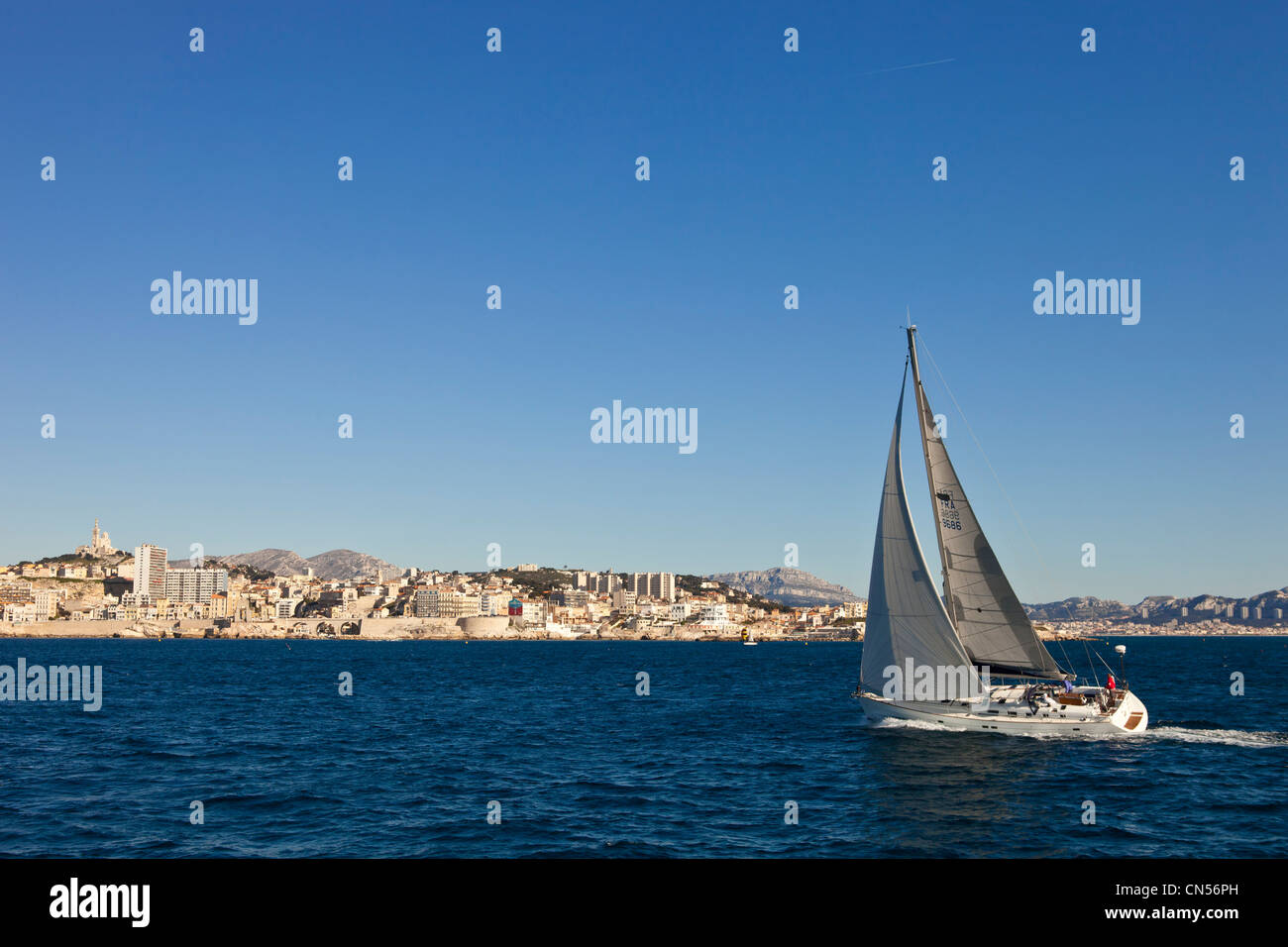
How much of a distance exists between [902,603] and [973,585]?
12.4 feet

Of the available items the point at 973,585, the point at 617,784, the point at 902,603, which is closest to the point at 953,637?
the point at 902,603

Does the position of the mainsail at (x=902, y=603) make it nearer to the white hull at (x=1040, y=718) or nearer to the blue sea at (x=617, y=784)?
the white hull at (x=1040, y=718)

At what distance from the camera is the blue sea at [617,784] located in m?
22.9

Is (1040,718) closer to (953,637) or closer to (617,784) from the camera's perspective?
(953,637)

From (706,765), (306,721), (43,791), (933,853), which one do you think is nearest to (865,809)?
(933,853)

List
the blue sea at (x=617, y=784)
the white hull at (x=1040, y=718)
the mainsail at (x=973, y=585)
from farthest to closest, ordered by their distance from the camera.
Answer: the mainsail at (x=973, y=585) → the white hull at (x=1040, y=718) → the blue sea at (x=617, y=784)

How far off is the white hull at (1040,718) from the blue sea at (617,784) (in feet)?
1.83

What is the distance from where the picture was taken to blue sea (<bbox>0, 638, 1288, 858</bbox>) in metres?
22.9

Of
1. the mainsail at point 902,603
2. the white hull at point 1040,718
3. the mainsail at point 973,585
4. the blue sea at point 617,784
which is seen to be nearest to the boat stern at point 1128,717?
the white hull at point 1040,718

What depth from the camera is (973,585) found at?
40938mm
